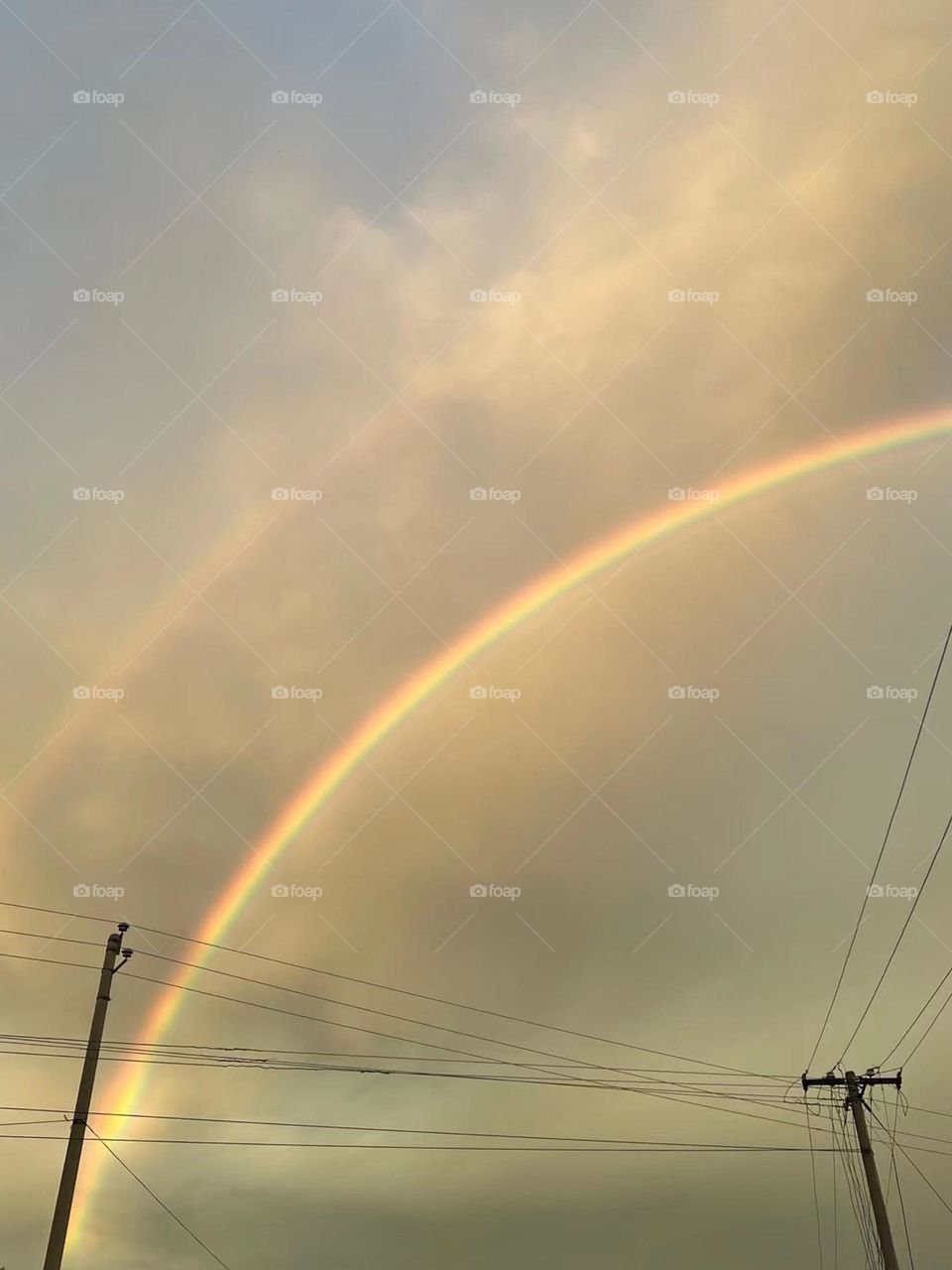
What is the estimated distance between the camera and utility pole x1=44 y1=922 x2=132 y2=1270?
16.7 meters

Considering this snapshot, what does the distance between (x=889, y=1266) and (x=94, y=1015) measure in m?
19.7

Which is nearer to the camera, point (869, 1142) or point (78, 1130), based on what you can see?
point (78, 1130)

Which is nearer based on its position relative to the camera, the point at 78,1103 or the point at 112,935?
the point at 78,1103

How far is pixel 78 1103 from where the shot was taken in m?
17.9

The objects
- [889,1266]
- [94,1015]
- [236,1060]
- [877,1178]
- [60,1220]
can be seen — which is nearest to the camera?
[60,1220]

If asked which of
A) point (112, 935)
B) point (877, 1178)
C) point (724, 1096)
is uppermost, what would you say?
point (112, 935)

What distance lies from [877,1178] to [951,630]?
17.8 metres

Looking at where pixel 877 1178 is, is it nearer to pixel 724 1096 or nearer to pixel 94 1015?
pixel 724 1096

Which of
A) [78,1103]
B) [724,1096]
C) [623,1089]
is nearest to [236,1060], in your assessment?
[78,1103]

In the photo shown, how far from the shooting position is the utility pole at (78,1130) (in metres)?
16.7

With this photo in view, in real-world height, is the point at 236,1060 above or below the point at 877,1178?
above

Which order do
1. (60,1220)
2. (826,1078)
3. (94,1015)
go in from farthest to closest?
1. (826,1078)
2. (94,1015)
3. (60,1220)

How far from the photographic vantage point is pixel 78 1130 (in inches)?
687

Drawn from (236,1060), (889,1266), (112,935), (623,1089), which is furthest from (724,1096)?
(112,935)
